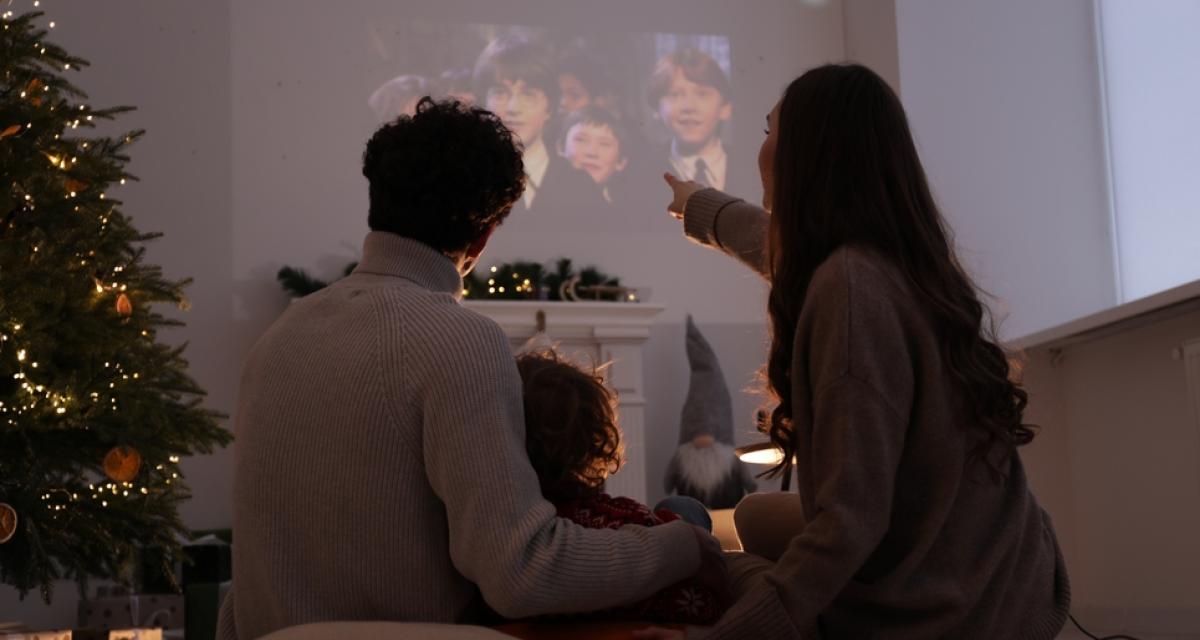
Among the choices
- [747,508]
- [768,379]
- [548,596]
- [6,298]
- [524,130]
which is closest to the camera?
[548,596]

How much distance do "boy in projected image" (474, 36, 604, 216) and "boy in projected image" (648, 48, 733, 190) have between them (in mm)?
520

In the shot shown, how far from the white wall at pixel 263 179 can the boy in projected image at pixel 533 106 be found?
167 mm

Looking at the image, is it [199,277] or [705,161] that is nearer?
[199,277]

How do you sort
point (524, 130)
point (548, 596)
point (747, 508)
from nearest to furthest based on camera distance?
point (548, 596) < point (747, 508) < point (524, 130)

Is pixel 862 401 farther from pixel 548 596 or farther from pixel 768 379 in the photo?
pixel 548 596

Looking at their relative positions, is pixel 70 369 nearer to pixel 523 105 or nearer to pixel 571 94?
pixel 523 105

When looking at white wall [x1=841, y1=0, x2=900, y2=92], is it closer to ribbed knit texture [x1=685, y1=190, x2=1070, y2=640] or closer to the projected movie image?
the projected movie image

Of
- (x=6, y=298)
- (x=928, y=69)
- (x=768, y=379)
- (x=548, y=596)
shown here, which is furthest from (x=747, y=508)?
(x=928, y=69)

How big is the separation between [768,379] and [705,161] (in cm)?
527

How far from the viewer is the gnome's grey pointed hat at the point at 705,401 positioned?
6.15 metres

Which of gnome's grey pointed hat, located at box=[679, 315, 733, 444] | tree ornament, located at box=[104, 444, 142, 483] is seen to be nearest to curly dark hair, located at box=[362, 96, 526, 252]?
tree ornament, located at box=[104, 444, 142, 483]

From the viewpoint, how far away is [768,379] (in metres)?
1.73

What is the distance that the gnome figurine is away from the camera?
5.90m

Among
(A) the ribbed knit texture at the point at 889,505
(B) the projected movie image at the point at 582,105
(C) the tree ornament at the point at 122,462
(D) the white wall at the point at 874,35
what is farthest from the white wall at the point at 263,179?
(A) the ribbed knit texture at the point at 889,505
